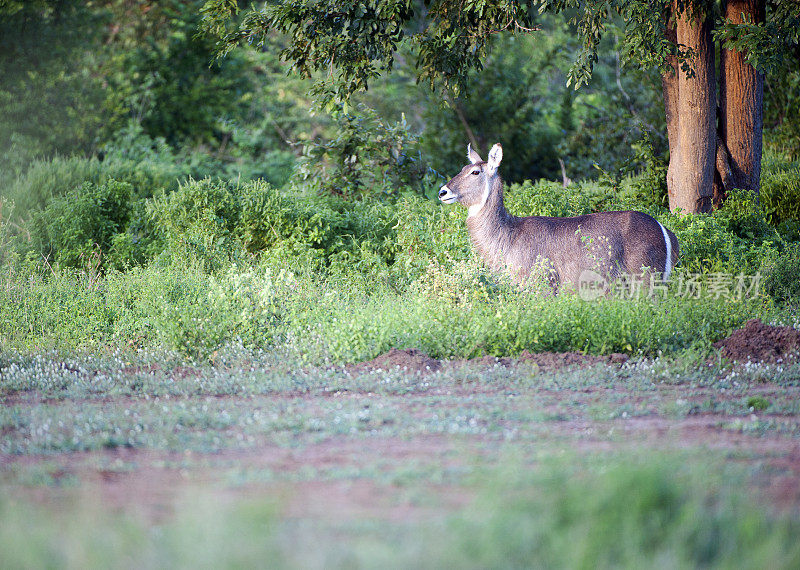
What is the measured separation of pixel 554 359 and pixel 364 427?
2.28m

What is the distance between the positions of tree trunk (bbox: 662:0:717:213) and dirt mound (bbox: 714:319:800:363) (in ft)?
13.3

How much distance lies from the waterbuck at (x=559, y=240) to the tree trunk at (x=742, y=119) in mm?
3616

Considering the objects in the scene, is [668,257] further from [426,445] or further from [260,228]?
[260,228]

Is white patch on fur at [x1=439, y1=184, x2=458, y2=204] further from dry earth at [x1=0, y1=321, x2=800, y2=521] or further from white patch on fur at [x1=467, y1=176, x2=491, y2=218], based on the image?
dry earth at [x1=0, y1=321, x2=800, y2=521]

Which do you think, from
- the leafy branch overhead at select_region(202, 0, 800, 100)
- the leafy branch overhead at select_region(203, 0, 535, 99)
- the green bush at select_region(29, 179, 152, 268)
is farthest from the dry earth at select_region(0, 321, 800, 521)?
the leafy branch overhead at select_region(203, 0, 535, 99)

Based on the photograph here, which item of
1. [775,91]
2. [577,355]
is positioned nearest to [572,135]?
[775,91]

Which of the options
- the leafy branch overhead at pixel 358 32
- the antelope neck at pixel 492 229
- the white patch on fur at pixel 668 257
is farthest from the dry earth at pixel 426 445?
the leafy branch overhead at pixel 358 32

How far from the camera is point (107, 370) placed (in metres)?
7.06

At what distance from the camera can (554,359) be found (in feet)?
22.6

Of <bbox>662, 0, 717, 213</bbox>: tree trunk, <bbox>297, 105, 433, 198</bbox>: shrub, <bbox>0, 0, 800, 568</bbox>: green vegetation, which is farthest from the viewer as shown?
<bbox>297, 105, 433, 198</bbox>: shrub

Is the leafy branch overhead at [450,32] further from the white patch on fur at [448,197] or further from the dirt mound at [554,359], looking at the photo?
the dirt mound at [554,359]

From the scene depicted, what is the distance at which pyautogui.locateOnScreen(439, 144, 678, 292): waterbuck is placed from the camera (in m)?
8.71

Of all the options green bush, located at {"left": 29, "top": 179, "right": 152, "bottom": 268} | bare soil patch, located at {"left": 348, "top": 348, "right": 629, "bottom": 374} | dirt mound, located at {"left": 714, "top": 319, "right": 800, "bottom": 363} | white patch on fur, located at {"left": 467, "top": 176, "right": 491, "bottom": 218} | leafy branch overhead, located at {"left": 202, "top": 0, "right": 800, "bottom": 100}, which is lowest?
bare soil patch, located at {"left": 348, "top": 348, "right": 629, "bottom": 374}

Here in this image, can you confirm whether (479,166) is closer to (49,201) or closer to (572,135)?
(49,201)
